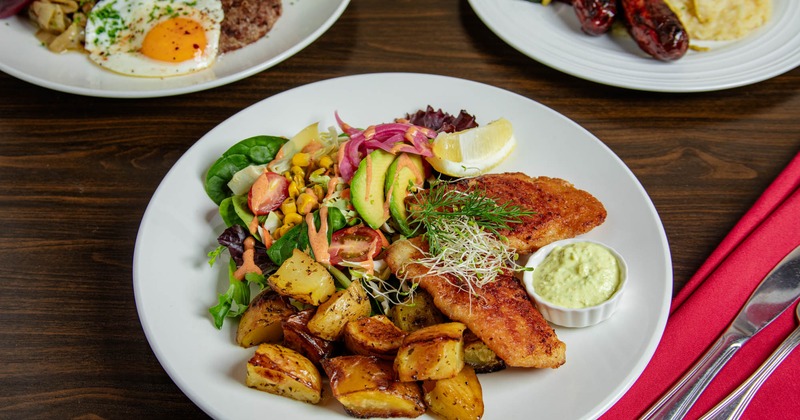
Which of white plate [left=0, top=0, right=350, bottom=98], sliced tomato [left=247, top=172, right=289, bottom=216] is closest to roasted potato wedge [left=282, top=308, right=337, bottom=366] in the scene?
sliced tomato [left=247, top=172, right=289, bottom=216]

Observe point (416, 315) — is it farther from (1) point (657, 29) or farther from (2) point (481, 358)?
(1) point (657, 29)

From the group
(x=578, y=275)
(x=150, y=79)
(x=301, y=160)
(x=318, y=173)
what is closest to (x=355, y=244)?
(x=318, y=173)

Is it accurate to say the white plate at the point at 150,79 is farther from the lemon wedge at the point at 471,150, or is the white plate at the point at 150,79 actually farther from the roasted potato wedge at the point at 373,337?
the roasted potato wedge at the point at 373,337

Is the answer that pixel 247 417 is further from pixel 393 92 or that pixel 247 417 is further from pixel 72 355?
pixel 393 92

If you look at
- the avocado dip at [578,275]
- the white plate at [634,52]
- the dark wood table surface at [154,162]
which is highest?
the white plate at [634,52]

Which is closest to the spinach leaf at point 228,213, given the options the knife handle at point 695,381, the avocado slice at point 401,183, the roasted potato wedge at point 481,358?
the avocado slice at point 401,183

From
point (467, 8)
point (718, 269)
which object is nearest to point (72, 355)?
point (718, 269)

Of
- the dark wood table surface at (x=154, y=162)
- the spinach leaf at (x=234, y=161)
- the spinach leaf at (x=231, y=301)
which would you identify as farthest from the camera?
the spinach leaf at (x=234, y=161)
